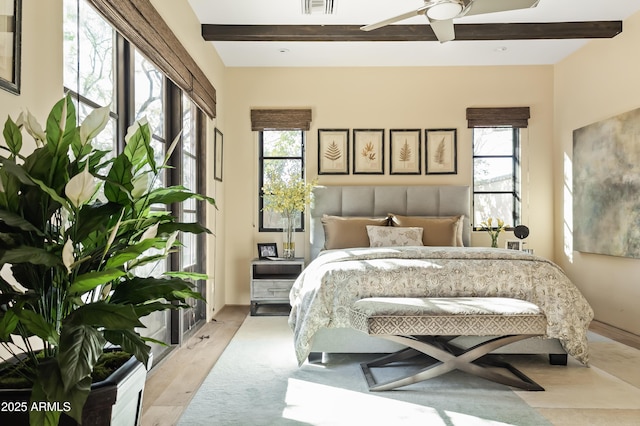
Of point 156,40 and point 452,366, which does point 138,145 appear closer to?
point 156,40

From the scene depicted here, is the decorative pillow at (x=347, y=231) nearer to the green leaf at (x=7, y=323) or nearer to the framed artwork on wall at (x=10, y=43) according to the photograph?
the framed artwork on wall at (x=10, y=43)

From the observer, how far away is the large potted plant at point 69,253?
99cm

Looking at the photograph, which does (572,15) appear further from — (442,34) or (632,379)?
(632,379)

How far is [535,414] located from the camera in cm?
244

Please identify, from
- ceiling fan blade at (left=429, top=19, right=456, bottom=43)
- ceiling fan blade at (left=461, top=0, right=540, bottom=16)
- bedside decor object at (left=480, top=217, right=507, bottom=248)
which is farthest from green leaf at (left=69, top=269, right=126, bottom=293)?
bedside decor object at (left=480, top=217, right=507, bottom=248)

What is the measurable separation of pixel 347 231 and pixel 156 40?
260 centimetres

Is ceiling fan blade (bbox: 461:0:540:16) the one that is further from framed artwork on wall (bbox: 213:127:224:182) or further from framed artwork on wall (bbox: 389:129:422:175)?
framed artwork on wall (bbox: 213:127:224:182)

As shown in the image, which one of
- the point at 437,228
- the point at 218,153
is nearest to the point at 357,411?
the point at 437,228

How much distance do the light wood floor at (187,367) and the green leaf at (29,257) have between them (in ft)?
5.12

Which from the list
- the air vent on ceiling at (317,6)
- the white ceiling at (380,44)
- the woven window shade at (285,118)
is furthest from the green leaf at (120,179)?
the woven window shade at (285,118)

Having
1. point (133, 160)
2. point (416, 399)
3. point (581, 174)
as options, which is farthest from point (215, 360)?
point (581, 174)

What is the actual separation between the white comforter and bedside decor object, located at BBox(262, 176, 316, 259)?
1883 mm

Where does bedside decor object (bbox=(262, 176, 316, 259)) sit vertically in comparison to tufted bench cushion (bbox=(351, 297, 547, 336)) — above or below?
above

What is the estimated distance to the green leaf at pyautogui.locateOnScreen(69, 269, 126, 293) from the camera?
3.51ft
